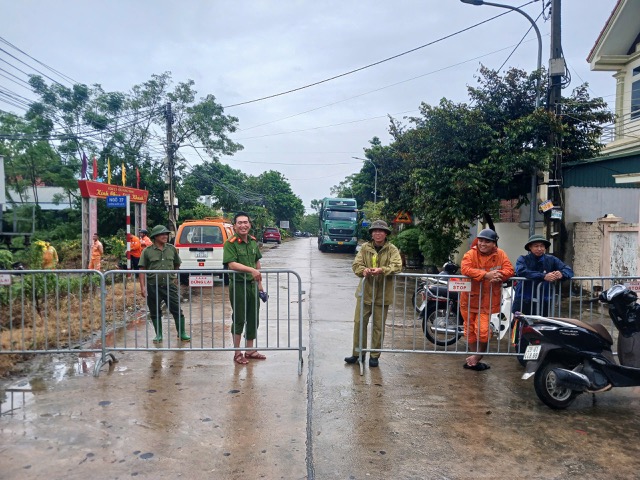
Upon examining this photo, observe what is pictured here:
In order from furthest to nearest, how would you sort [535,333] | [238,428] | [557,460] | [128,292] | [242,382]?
[128,292]
[242,382]
[535,333]
[238,428]
[557,460]

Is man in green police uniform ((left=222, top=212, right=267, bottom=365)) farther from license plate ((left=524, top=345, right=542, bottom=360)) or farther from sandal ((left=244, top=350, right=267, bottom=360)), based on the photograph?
license plate ((left=524, top=345, right=542, bottom=360))

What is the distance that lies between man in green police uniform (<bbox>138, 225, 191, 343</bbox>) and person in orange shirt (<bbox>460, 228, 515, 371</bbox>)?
3.70 metres

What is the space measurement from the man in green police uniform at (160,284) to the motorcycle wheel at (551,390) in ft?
14.3

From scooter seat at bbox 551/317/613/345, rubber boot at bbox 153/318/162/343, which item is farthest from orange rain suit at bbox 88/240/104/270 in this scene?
scooter seat at bbox 551/317/613/345

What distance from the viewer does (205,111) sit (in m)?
30.1

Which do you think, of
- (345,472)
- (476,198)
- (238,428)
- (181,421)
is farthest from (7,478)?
(476,198)

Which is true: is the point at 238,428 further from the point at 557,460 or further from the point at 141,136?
the point at 141,136

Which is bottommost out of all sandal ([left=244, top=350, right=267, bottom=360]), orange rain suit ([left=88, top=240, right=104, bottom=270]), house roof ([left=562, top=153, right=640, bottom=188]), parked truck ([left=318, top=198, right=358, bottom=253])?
sandal ([left=244, top=350, right=267, bottom=360])

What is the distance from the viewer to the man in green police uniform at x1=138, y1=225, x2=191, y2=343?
259 inches

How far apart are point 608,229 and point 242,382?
9.16 metres

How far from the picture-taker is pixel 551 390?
15.1 ft

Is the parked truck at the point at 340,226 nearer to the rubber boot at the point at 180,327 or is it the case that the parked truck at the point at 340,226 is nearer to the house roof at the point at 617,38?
the house roof at the point at 617,38

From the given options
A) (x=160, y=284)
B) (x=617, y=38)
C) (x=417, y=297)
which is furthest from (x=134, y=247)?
(x=617, y=38)

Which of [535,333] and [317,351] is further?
[317,351]
